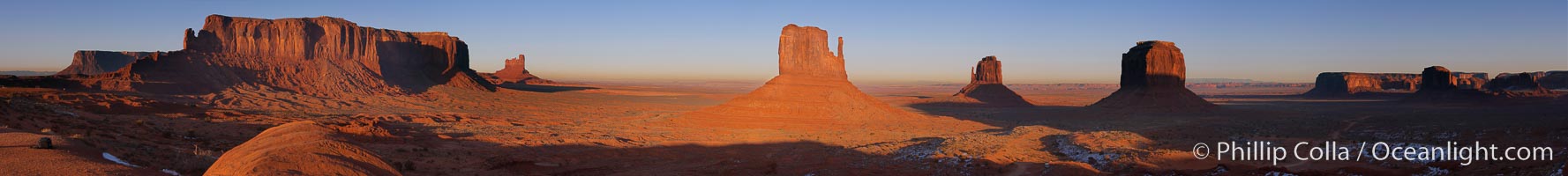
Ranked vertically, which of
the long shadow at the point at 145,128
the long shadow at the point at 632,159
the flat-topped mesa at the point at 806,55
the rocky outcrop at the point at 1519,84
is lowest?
the long shadow at the point at 632,159

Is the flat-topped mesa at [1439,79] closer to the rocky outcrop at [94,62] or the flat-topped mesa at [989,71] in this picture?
the flat-topped mesa at [989,71]

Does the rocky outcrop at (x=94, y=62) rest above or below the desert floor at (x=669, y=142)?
above

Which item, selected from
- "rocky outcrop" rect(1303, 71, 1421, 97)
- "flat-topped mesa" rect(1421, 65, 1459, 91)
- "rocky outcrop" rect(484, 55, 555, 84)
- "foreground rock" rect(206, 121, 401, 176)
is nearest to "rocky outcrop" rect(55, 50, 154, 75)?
"rocky outcrop" rect(484, 55, 555, 84)

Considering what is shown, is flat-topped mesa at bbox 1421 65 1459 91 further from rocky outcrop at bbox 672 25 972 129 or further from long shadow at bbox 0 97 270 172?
long shadow at bbox 0 97 270 172

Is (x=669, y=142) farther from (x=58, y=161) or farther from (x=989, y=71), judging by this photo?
(x=989, y=71)

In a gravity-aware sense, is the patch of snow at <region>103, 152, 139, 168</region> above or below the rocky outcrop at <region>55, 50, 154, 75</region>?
below

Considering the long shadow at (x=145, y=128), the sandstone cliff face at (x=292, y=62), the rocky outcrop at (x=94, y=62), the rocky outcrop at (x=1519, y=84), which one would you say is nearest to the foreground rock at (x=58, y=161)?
the long shadow at (x=145, y=128)

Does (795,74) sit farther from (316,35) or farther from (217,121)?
(316,35)
